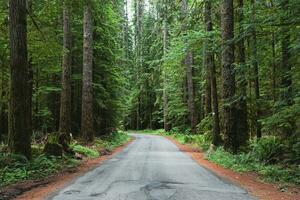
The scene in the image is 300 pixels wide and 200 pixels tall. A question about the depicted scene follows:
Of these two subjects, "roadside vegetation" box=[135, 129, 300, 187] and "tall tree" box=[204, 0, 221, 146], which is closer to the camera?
"roadside vegetation" box=[135, 129, 300, 187]

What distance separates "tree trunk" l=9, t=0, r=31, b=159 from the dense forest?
3cm

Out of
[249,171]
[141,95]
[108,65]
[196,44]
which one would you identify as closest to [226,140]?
[249,171]

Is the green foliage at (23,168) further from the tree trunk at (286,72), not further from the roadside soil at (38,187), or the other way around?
the tree trunk at (286,72)

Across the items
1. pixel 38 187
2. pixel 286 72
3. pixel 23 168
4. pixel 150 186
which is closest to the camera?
pixel 150 186

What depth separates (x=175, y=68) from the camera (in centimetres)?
4059

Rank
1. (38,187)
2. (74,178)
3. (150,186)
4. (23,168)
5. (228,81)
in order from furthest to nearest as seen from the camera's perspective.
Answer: (228,81)
(23,168)
(74,178)
(38,187)
(150,186)

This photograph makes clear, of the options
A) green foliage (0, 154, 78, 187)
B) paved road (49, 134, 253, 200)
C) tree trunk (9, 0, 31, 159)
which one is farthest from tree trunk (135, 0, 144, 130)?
paved road (49, 134, 253, 200)

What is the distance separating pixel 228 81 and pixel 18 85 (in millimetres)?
8636

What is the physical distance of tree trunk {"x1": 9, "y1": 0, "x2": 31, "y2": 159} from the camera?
1241 cm

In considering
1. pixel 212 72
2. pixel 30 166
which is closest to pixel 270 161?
pixel 30 166

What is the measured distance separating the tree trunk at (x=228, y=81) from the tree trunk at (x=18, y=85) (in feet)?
26.2

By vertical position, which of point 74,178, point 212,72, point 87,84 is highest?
point 212,72

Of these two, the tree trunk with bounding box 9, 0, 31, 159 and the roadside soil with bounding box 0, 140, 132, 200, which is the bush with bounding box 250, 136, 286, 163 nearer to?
the roadside soil with bounding box 0, 140, 132, 200

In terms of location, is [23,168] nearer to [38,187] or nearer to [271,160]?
[38,187]
